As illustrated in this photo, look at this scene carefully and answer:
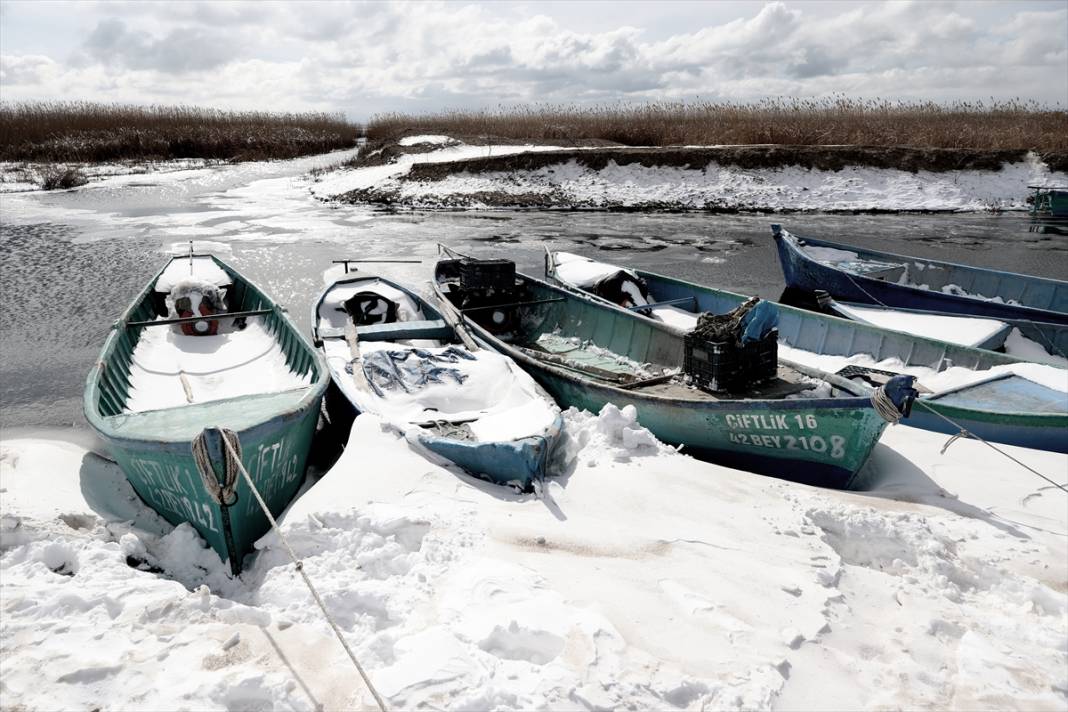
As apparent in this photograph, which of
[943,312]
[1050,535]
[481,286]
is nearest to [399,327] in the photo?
[481,286]

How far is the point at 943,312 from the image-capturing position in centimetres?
1145

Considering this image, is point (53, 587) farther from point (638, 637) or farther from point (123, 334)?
point (123, 334)

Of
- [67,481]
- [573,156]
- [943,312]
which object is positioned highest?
[573,156]

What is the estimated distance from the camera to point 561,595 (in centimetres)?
482

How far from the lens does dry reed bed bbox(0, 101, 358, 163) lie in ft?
133

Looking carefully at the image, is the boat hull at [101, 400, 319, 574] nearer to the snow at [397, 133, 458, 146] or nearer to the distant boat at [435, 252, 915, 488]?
the distant boat at [435, 252, 915, 488]

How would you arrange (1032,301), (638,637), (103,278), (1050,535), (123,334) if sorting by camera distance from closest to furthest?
(638,637)
(1050,535)
(123,334)
(1032,301)
(103,278)

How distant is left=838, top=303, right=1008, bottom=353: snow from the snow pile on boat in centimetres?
1683

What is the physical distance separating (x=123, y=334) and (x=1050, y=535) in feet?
35.2

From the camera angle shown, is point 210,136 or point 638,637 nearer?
point 638,637

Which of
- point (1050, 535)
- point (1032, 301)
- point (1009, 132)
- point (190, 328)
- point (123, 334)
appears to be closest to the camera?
point (1050, 535)

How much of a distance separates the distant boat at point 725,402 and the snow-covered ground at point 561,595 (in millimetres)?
326

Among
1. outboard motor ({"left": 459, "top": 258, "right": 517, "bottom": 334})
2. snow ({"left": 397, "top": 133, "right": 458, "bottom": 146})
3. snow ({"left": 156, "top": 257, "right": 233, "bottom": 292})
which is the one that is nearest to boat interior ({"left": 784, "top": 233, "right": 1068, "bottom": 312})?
outboard motor ({"left": 459, "top": 258, "right": 517, "bottom": 334})

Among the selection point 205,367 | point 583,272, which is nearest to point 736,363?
point 583,272
